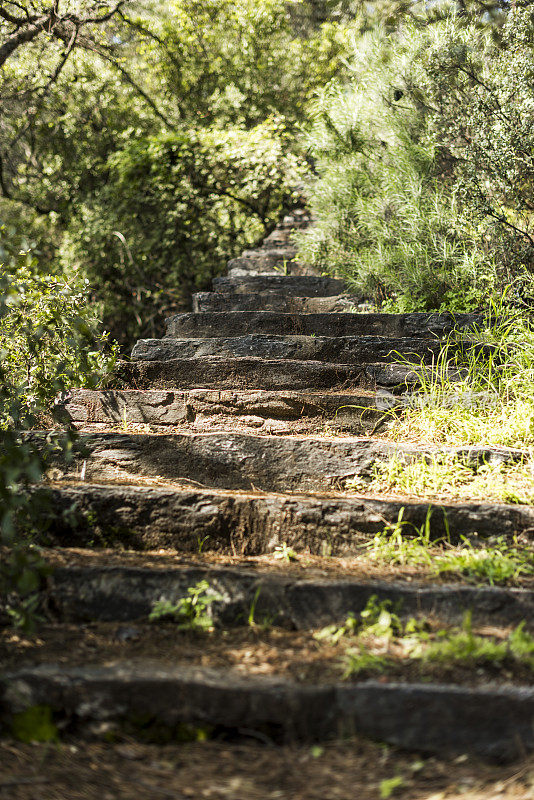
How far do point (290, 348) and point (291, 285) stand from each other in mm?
1411

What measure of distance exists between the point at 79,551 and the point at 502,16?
22.0ft

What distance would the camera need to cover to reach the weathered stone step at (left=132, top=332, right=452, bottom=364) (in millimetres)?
3858

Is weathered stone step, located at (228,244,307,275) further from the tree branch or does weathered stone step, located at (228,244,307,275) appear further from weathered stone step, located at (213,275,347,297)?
the tree branch

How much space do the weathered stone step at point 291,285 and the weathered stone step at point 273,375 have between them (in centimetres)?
157

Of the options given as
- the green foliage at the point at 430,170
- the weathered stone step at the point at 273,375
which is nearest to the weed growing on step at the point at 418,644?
the weathered stone step at the point at 273,375

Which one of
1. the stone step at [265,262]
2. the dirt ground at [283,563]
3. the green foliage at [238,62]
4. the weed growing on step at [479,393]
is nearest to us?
the dirt ground at [283,563]

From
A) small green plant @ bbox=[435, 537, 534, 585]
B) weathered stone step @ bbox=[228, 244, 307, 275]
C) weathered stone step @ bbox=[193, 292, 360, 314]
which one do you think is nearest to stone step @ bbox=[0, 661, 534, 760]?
small green plant @ bbox=[435, 537, 534, 585]

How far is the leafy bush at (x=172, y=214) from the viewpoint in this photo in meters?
7.60

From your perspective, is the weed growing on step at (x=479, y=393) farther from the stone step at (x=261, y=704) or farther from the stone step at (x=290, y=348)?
the stone step at (x=261, y=704)

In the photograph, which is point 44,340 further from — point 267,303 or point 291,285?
point 291,285

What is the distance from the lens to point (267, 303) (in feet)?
16.1

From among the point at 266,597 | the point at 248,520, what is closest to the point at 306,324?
the point at 248,520

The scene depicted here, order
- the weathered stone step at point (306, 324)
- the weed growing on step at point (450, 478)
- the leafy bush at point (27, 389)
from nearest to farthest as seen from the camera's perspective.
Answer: the leafy bush at point (27, 389)
the weed growing on step at point (450, 478)
the weathered stone step at point (306, 324)

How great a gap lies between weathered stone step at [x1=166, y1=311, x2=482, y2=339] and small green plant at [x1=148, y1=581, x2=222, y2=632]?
94.6 inches
